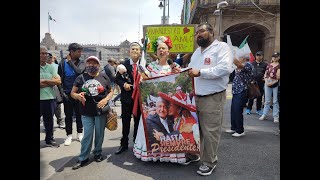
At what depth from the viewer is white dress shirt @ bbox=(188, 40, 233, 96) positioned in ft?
9.95

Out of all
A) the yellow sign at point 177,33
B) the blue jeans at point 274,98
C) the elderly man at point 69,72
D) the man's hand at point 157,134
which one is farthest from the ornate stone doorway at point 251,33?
the man's hand at point 157,134

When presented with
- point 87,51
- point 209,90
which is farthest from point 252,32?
point 87,51

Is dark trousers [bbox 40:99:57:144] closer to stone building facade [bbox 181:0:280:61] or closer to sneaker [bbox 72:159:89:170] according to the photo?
sneaker [bbox 72:159:89:170]

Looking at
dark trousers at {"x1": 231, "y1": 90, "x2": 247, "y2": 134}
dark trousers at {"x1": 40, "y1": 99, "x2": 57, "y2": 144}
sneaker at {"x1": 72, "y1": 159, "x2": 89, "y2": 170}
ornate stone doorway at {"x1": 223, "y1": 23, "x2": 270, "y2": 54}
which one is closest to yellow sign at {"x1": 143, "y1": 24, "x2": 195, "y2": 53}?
dark trousers at {"x1": 231, "y1": 90, "x2": 247, "y2": 134}

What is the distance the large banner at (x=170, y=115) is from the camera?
11.0 ft

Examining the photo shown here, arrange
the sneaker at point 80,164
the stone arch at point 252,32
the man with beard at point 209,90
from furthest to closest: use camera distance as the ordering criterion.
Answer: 1. the stone arch at point 252,32
2. the sneaker at point 80,164
3. the man with beard at point 209,90

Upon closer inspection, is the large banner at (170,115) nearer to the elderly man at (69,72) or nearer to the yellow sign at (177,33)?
the elderly man at (69,72)

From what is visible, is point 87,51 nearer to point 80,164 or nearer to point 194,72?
point 80,164

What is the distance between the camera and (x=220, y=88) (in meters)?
3.21

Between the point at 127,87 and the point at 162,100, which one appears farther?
the point at 127,87

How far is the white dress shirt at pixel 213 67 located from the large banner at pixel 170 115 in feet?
0.59

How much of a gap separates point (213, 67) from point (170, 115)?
92 centimetres

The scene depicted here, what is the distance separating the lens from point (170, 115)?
136 inches

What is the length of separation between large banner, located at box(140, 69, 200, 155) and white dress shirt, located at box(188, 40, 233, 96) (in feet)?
0.59
